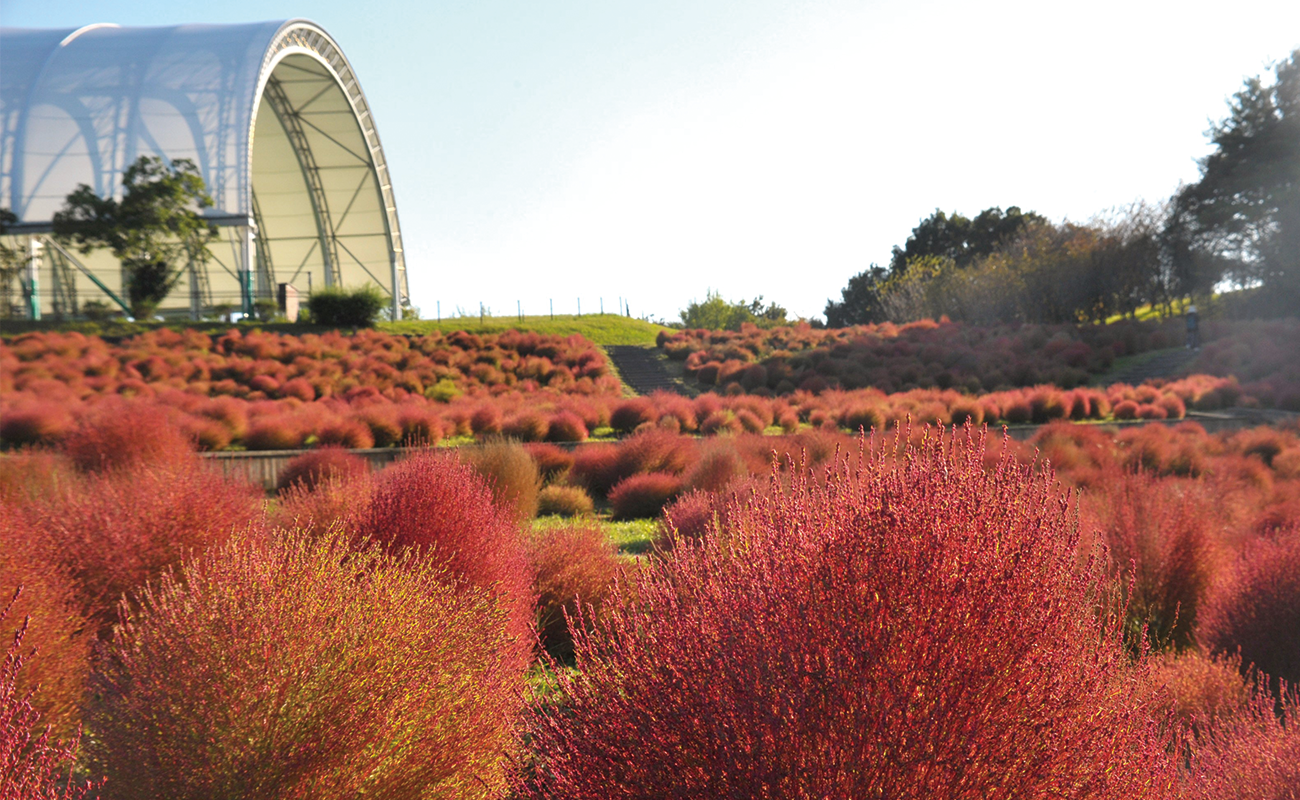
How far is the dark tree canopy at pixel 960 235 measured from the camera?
5816 centimetres

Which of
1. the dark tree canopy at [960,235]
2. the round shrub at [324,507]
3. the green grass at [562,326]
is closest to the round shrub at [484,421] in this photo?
the round shrub at [324,507]

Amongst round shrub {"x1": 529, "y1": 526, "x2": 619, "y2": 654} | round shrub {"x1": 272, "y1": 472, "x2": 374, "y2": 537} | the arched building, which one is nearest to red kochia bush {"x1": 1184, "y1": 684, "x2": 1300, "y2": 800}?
round shrub {"x1": 529, "y1": 526, "x2": 619, "y2": 654}

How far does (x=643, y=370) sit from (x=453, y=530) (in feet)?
81.3

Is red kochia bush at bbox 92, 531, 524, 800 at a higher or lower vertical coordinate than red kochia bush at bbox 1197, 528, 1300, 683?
higher

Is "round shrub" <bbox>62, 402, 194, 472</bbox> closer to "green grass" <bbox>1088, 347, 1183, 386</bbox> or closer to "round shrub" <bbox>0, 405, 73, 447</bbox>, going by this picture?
"round shrub" <bbox>0, 405, 73, 447</bbox>

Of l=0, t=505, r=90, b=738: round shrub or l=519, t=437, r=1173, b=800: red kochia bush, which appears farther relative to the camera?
l=0, t=505, r=90, b=738: round shrub

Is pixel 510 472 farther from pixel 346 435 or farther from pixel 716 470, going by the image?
pixel 346 435

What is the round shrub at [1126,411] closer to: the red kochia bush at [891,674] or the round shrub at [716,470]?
the round shrub at [716,470]

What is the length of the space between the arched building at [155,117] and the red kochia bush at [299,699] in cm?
3334

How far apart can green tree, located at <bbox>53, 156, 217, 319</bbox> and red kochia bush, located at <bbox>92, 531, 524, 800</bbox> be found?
3414cm

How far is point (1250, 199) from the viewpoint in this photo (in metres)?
35.3

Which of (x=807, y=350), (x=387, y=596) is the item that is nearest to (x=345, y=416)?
(x=387, y=596)

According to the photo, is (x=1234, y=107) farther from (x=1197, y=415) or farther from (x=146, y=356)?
(x=146, y=356)

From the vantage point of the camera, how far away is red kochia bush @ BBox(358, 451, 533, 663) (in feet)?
14.7
